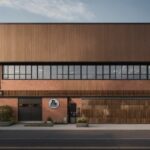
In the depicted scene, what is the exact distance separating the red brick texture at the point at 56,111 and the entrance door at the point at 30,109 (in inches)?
21.3

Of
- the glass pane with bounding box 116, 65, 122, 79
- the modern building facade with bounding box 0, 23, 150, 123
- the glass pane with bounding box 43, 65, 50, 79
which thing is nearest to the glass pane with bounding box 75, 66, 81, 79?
the modern building facade with bounding box 0, 23, 150, 123

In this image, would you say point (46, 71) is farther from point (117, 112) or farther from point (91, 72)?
point (117, 112)

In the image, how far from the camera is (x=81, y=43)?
150 feet

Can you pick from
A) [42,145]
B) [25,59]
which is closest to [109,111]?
[25,59]

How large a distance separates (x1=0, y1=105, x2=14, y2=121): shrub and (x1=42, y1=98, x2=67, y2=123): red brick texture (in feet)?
13.0

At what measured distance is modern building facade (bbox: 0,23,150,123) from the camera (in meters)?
45.6

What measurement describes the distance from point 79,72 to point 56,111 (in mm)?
5349

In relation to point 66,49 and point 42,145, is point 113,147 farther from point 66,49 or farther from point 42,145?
point 66,49

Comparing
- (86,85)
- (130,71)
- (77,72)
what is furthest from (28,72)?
(130,71)

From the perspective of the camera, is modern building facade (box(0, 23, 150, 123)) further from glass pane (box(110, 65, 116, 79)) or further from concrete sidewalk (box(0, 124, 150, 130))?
concrete sidewalk (box(0, 124, 150, 130))

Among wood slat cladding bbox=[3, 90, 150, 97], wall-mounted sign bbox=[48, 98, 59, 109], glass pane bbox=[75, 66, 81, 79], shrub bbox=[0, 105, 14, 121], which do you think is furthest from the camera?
glass pane bbox=[75, 66, 81, 79]

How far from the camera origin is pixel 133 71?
1833 inches

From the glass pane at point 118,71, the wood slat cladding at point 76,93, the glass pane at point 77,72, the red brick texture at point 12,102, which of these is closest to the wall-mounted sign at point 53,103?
the wood slat cladding at point 76,93

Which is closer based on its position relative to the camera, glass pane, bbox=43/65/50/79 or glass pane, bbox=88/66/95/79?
glass pane, bbox=88/66/95/79
